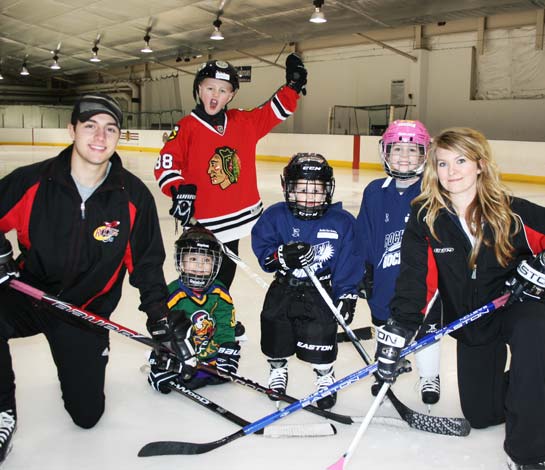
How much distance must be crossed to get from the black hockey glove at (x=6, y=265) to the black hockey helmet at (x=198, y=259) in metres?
0.61

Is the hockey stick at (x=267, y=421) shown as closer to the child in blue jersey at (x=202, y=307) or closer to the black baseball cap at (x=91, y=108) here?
the child in blue jersey at (x=202, y=307)

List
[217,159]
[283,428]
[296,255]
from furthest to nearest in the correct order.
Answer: [217,159]
[296,255]
[283,428]

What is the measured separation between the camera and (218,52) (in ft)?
60.1

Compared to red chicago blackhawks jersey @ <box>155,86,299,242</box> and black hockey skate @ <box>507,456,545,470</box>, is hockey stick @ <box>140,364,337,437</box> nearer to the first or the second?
black hockey skate @ <box>507,456,545,470</box>

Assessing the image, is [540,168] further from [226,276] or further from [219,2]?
[226,276]

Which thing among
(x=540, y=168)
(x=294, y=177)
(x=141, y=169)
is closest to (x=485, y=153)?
(x=294, y=177)

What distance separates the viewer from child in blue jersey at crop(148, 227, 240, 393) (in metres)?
2.20

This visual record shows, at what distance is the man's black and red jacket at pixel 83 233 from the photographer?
1831 millimetres

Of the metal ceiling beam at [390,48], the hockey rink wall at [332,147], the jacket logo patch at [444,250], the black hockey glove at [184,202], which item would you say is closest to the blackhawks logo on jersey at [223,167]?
the black hockey glove at [184,202]

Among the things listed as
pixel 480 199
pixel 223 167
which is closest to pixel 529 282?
pixel 480 199

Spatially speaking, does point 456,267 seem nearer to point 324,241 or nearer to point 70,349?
point 324,241

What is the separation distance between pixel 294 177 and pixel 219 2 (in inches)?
398

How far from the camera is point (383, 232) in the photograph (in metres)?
2.27

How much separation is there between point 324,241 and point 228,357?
573 millimetres
